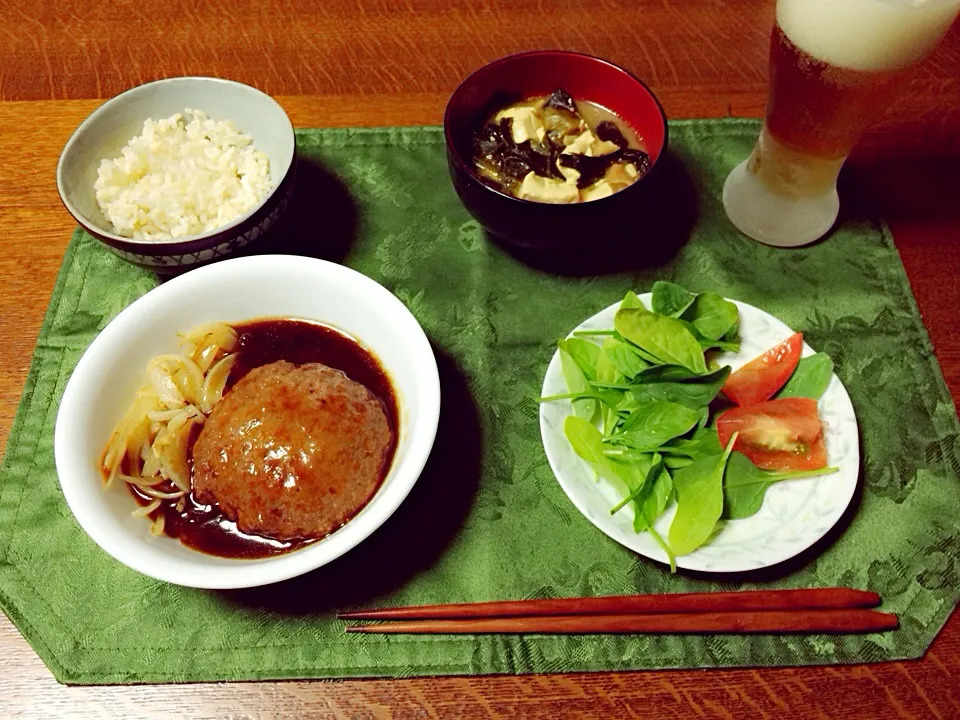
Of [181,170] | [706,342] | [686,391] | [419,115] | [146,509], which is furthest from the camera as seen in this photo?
[419,115]

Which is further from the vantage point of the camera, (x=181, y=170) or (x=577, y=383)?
(x=181, y=170)

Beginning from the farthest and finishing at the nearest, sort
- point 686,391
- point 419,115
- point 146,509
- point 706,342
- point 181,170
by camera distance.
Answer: point 419,115 < point 181,170 < point 706,342 < point 686,391 < point 146,509

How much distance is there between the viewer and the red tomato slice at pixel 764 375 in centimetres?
130

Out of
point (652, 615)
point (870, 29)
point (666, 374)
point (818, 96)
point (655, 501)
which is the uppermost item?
point (870, 29)

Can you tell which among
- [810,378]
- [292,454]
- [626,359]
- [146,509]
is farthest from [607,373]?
[146,509]

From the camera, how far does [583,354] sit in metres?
1.32

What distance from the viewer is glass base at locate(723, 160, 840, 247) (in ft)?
5.20

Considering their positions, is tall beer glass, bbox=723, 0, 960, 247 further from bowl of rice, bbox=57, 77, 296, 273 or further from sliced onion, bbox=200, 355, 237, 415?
sliced onion, bbox=200, 355, 237, 415

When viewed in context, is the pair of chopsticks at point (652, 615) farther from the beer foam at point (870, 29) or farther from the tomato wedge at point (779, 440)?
the beer foam at point (870, 29)

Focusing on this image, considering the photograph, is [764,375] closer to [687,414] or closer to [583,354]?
[687,414]

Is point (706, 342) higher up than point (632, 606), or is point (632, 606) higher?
point (706, 342)

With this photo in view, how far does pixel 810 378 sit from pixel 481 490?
2.02 ft

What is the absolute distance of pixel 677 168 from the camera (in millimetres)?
1734

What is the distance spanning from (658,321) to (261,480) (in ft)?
2.36
